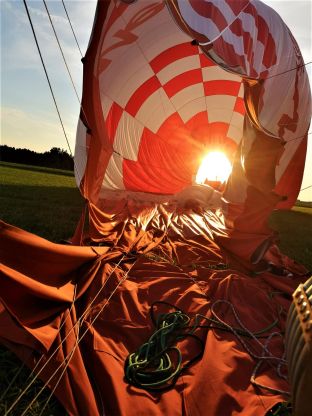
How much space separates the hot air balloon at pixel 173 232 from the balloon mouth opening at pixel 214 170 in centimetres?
3

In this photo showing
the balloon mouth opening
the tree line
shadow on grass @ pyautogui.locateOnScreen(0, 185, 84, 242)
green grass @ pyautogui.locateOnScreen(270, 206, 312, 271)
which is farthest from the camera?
the tree line

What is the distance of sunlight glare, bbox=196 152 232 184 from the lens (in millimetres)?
6393

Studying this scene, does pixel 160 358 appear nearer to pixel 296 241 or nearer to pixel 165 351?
pixel 165 351

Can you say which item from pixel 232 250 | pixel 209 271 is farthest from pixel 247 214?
pixel 209 271

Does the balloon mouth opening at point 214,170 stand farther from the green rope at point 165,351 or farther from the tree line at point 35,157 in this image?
the tree line at point 35,157

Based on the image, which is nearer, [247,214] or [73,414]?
[73,414]

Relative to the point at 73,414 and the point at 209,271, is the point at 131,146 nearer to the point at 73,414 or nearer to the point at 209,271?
the point at 209,271

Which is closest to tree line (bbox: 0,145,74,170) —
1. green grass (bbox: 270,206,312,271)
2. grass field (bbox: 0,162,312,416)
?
grass field (bbox: 0,162,312,416)

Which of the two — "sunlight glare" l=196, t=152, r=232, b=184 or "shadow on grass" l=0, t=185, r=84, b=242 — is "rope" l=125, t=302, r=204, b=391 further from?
"sunlight glare" l=196, t=152, r=232, b=184

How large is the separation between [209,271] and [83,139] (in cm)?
202

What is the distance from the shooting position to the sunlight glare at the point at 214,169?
6393 mm

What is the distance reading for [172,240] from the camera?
3.83m

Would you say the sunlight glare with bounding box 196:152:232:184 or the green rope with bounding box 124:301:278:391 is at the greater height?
the sunlight glare with bounding box 196:152:232:184

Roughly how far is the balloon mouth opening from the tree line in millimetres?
20153
